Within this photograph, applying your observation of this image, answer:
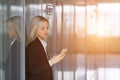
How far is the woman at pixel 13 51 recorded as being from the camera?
2.03 m

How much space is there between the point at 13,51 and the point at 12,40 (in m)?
0.09

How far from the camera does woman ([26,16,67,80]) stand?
2.28 meters

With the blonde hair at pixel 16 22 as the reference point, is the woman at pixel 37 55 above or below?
below

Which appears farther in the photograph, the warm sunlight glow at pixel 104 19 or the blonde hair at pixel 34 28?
the warm sunlight glow at pixel 104 19

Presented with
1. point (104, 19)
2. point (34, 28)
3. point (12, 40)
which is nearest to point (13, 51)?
point (12, 40)

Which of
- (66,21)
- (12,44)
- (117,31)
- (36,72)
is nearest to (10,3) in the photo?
(12,44)

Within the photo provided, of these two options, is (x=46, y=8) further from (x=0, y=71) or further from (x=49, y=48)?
(x=0, y=71)

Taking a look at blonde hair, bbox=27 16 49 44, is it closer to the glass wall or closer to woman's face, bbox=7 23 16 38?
the glass wall

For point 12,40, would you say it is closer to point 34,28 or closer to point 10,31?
point 10,31

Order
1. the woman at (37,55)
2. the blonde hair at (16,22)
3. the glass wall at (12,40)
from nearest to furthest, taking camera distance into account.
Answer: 1. the glass wall at (12,40)
2. the blonde hair at (16,22)
3. the woman at (37,55)

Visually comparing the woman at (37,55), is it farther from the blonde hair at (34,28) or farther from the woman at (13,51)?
the woman at (13,51)

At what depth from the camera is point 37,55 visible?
7.45 ft

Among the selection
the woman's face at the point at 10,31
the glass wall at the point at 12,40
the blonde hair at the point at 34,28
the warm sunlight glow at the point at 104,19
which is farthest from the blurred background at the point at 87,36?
the woman's face at the point at 10,31

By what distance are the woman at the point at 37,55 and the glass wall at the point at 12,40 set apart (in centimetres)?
7
